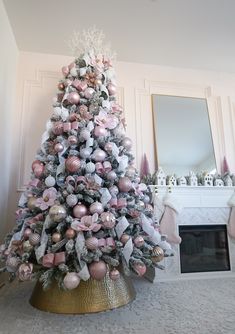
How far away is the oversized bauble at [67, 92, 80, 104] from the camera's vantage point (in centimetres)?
195

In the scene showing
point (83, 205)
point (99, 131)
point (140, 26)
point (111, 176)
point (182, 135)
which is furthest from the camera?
point (182, 135)

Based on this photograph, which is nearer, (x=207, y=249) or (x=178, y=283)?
(x=178, y=283)

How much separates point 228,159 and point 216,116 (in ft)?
2.04

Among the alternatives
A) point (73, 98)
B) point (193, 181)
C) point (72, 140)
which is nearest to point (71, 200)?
point (72, 140)

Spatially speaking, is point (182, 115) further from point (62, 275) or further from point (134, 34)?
point (62, 275)

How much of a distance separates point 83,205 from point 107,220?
19cm

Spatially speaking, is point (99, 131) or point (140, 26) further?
point (140, 26)

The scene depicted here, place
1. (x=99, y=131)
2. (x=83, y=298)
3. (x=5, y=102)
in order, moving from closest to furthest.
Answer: (x=83, y=298) → (x=99, y=131) → (x=5, y=102)

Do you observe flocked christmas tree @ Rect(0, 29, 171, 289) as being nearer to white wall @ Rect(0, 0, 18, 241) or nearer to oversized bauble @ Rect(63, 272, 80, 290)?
oversized bauble @ Rect(63, 272, 80, 290)

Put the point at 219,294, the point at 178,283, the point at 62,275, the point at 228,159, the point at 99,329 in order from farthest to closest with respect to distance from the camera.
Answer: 1. the point at 228,159
2. the point at 178,283
3. the point at 219,294
4. the point at 62,275
5. the point at 99,329

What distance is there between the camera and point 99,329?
52.9 inches

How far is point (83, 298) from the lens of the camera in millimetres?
1521

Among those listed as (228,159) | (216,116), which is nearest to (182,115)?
(216,116)

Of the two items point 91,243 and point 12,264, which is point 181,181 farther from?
point 12,264
